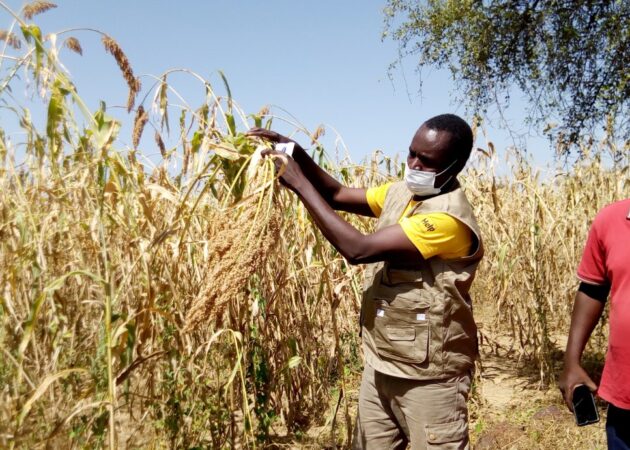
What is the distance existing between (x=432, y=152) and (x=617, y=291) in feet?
2.51

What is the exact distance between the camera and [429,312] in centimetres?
217

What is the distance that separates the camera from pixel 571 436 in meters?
3.71

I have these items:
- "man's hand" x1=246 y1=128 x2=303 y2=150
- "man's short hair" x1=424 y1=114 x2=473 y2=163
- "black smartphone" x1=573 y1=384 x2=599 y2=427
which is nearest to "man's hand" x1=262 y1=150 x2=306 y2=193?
"man's hand" x1=246 y1=128 x2=303 y2=150

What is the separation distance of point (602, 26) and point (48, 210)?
20.7 ft

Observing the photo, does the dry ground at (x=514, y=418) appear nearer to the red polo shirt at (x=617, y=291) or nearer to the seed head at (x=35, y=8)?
the red polo shirt at (x=617, y=291)

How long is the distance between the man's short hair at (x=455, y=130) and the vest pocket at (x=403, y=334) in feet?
1.92

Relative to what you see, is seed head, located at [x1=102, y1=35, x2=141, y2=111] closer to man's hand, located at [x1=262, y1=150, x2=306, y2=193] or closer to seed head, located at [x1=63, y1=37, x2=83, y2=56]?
seed head, located at [x1=63, y1=37, x2=83, y2=56]

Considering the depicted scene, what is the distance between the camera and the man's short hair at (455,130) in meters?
2.25

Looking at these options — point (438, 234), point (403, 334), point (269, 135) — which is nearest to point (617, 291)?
point (438, 234)

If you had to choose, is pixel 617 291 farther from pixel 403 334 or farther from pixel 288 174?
pixel 288 174

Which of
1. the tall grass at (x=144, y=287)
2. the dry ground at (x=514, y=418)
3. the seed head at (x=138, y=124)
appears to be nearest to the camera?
the tall grass at (x=144, y=287)

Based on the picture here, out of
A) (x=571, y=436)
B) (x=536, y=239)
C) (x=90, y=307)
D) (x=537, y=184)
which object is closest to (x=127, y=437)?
(x=90, y=307)

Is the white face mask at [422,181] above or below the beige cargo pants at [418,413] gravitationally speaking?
above

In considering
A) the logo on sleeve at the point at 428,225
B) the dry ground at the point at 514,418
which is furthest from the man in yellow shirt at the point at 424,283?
the dry ground at the point at 514,418
